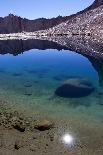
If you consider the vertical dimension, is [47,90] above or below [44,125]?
below

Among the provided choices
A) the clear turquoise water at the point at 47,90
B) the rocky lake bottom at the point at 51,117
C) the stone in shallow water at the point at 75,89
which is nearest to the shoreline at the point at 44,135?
the rocky lake bottom at the point at 51,117

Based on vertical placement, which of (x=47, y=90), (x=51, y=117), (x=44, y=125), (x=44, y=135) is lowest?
(x=47, y=90)

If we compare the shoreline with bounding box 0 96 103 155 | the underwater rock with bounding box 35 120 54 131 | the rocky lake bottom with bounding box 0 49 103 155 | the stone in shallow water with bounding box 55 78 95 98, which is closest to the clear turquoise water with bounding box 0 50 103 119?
the rocky lake bottom with bounding box 0 49 103 155

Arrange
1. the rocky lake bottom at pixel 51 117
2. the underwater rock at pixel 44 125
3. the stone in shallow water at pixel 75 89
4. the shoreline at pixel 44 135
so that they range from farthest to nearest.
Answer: the stone in shallow water at pixel 75 89, the underwater rock at pixel 44 125, the rocky lake bottom at pixel 51 117, the shoreline at pixel 44 135

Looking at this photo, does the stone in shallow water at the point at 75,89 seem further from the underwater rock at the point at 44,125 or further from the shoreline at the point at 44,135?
the underwater rock at the point at 44,125

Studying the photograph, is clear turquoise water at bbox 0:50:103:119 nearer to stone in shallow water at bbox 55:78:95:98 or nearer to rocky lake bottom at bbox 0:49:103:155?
rocky lake bottom at bbox 0:49:103:155

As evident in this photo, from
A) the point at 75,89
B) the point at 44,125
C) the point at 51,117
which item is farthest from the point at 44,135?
the point at 75,89

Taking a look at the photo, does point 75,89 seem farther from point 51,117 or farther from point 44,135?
point 44,135
